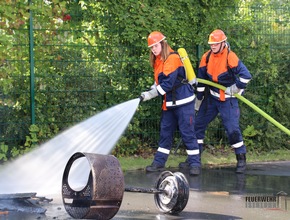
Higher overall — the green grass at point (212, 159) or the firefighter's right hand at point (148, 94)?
the firefighter's right hand at point (148, 94)

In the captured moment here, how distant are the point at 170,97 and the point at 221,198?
1.94 meters

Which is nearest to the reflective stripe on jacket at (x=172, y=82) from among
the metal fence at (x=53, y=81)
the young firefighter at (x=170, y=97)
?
the young firefighter at (x=170, y=97)

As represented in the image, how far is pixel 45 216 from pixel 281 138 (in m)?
5.83

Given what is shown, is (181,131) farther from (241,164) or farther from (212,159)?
(212,159)

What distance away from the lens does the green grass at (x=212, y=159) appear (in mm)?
10281

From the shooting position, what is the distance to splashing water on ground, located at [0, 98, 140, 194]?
28.9ft

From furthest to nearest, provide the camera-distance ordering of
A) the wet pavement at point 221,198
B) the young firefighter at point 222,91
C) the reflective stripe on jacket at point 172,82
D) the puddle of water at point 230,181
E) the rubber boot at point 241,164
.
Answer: the rubber boot at point 241,164 < the young firefighter at point 222,91 < the reflective stripe on jacket at point 172,82 < the puddle of water at point 230,181 < the wet pavement at point 221,198

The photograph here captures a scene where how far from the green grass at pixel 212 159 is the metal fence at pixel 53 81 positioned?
58 cm

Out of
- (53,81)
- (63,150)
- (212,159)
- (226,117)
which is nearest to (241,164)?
(226,117)

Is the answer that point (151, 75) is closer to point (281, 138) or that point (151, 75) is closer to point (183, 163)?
point (183, 163)

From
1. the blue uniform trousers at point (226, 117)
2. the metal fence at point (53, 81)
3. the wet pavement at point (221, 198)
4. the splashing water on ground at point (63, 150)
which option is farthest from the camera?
the metal fence at point (53, 81)

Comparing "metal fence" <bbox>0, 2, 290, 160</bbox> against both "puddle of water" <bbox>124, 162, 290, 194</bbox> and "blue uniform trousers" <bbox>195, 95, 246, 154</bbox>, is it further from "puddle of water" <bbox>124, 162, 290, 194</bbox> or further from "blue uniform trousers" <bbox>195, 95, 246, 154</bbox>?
"puddle of water" <bbox>124, 162, 290, 194</bbox>

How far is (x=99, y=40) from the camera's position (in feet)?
34.8

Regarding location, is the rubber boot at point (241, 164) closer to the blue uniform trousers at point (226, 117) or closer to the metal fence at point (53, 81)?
the blue uniform trousers at point (226, 117)
